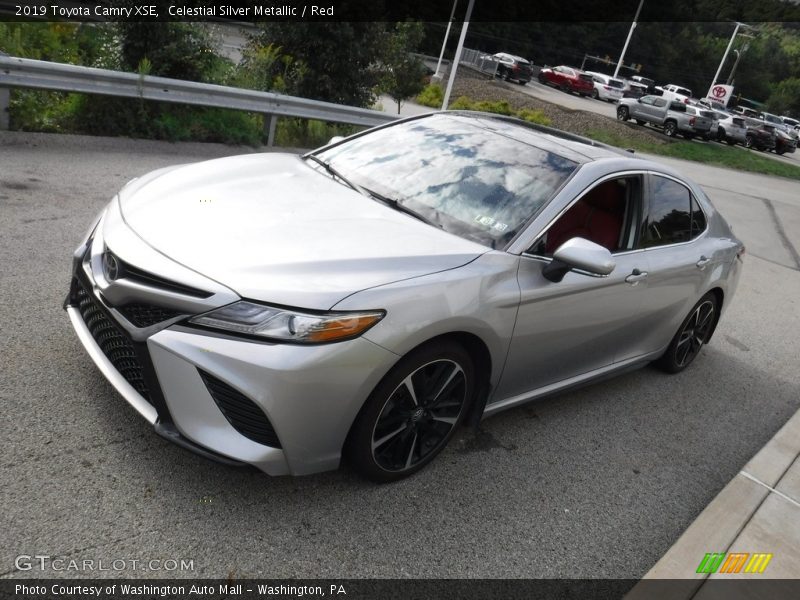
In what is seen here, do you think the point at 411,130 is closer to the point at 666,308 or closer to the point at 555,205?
the point at 555,205

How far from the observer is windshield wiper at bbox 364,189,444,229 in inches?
140

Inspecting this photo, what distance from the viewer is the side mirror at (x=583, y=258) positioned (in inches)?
130

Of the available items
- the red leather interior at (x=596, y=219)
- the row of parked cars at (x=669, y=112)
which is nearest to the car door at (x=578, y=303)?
the red leather interior at (x=596, y=219)

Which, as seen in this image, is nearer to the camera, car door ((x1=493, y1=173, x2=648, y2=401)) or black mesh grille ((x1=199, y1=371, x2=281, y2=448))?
black mesh grille ((x1=199, y1=371, x2=281, y2=448))

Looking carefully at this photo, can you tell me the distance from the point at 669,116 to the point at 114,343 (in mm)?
35638

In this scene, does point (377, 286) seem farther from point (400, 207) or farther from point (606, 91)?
point (606, 91)

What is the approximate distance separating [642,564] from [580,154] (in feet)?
7.41

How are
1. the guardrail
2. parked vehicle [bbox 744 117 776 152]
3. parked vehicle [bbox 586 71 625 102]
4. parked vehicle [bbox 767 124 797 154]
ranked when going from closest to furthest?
the guardrail
parked vehicle [bbox 744 117 776 152]
parked vehicle [bbox 767 124 797 154]
parked vehicle [bbox 586 71 625 102]

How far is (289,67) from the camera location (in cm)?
1282

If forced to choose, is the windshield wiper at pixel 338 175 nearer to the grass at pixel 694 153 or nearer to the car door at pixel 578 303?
the car door at pixel 578 303

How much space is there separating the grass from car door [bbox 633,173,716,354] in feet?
77.1

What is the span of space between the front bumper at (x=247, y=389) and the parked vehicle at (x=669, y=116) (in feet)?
115

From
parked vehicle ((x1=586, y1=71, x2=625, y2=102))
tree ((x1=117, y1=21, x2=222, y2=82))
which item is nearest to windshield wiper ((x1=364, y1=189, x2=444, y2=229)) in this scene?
tree ((x1=117, y1=21, x2=222, y2=82))

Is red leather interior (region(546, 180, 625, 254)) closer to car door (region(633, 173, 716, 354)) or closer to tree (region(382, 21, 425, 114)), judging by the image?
car door (region(633, 173, 716, 354))
